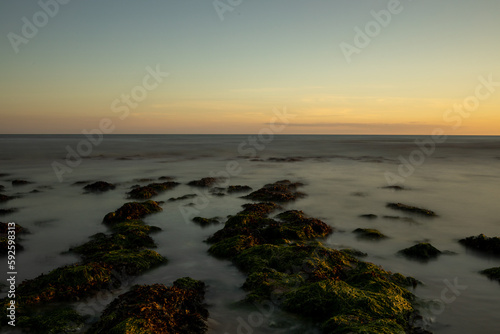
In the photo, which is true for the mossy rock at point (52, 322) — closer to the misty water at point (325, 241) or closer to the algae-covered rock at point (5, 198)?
the misty water at point (325, 241)

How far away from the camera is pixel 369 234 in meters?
8.95

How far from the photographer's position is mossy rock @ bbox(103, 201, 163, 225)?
10.2 metres

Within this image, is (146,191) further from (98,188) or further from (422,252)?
(422,252)

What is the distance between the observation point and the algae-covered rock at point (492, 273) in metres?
6.27

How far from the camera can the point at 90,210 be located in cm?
1187

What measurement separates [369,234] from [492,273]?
9.85ft

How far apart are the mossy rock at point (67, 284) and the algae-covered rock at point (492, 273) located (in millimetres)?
7546

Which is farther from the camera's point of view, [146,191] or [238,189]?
[238,189]

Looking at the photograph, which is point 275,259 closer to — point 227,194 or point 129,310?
point 129,310

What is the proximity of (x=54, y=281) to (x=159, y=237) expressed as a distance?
3.33 m

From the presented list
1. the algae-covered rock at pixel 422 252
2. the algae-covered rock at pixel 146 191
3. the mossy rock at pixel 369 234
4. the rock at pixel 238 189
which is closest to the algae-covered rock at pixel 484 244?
the algae-covered rock at pixel 422 252

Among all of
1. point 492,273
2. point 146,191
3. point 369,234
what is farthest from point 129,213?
point 492,273

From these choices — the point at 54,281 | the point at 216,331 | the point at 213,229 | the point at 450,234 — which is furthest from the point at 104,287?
the point at 450,234

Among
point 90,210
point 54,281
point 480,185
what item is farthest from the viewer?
point 480,185
